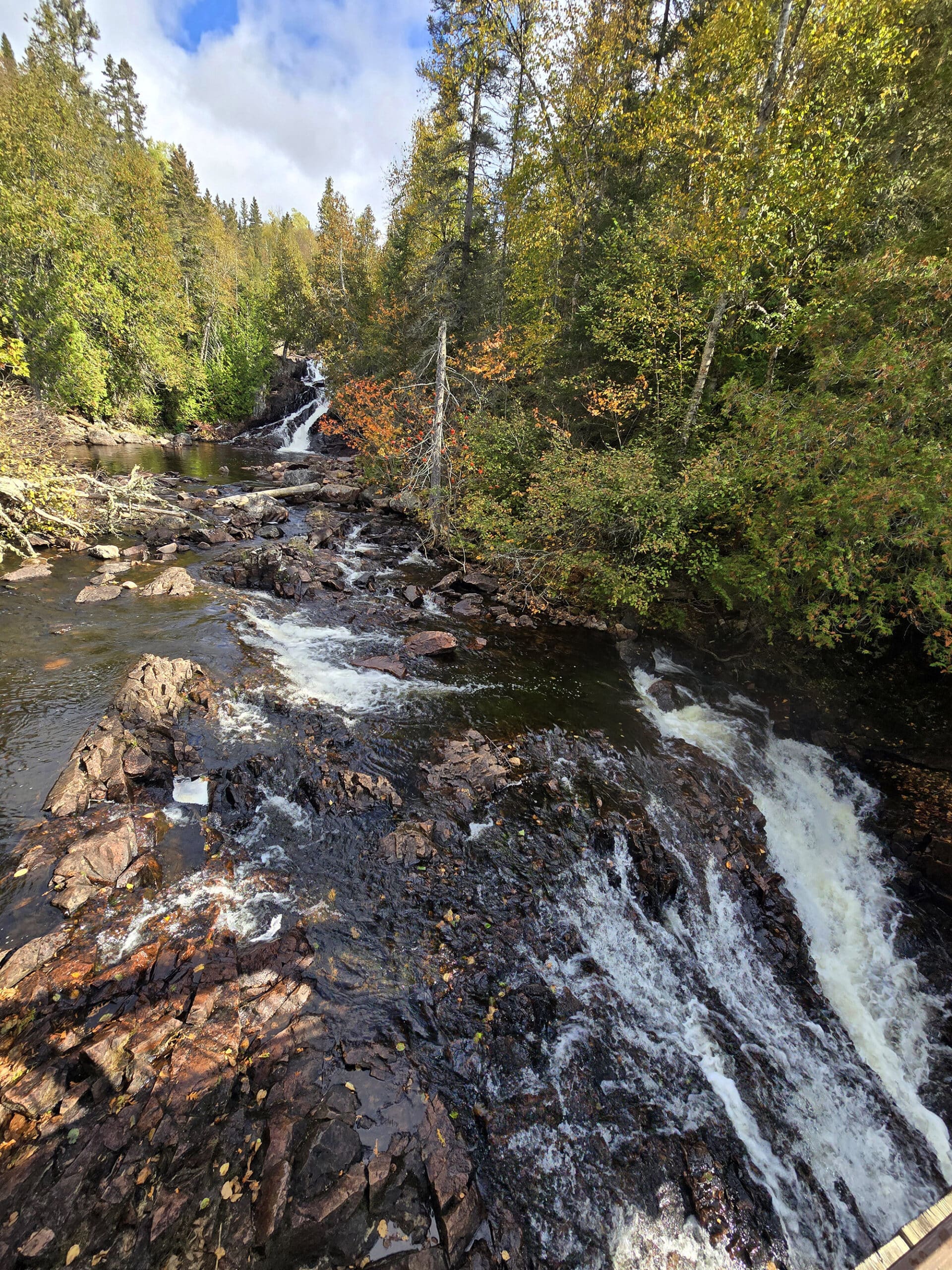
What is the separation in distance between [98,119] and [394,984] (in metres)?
56.0

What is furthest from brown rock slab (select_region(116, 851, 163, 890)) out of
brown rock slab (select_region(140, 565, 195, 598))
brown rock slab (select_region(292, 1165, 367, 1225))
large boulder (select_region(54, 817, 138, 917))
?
brown rock slab (select_region(140, 565, 195, 598))

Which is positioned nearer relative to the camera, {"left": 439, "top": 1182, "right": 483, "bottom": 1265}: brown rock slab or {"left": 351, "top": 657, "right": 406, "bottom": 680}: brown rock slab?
{"left": 439, "top": 1182, "right": 483, "bottom": 1265}: brown rock slab

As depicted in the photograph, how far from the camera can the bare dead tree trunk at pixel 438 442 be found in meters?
15.2

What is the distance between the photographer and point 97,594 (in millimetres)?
11258

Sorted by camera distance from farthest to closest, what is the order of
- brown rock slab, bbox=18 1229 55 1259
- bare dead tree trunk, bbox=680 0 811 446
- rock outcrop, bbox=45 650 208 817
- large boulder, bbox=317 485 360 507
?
large boulder, bbox=317 485 360 507, bare dead tree trunk, bbox=680 0 811 446, rock outcrop, bbox=45 650 208 817, brown rock slab, bbox=18 1229 55 1259

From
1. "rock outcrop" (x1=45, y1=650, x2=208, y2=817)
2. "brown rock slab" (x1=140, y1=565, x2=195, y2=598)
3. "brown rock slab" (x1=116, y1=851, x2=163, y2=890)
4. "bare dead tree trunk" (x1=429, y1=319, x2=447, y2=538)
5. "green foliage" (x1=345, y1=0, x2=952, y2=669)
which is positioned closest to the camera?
"brown rock slab" (x1=116, y1=851, x2=163, y2=890)

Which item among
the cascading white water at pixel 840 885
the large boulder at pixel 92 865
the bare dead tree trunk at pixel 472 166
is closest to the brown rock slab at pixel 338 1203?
the large boulder at pixel 92 865

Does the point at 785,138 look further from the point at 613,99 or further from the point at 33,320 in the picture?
the point at 33,320

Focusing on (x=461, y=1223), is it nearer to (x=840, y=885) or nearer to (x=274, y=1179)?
(x=274, y=1179)

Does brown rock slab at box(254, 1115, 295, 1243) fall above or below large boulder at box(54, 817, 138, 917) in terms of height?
below

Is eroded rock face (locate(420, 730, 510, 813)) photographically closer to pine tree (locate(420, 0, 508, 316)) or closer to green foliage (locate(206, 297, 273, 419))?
pine tree (locate(420, 0, 508, 316))

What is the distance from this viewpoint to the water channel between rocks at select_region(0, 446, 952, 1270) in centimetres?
446

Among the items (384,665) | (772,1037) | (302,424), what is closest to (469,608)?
(384,665)

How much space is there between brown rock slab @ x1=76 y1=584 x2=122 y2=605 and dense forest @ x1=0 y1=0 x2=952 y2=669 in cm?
444
